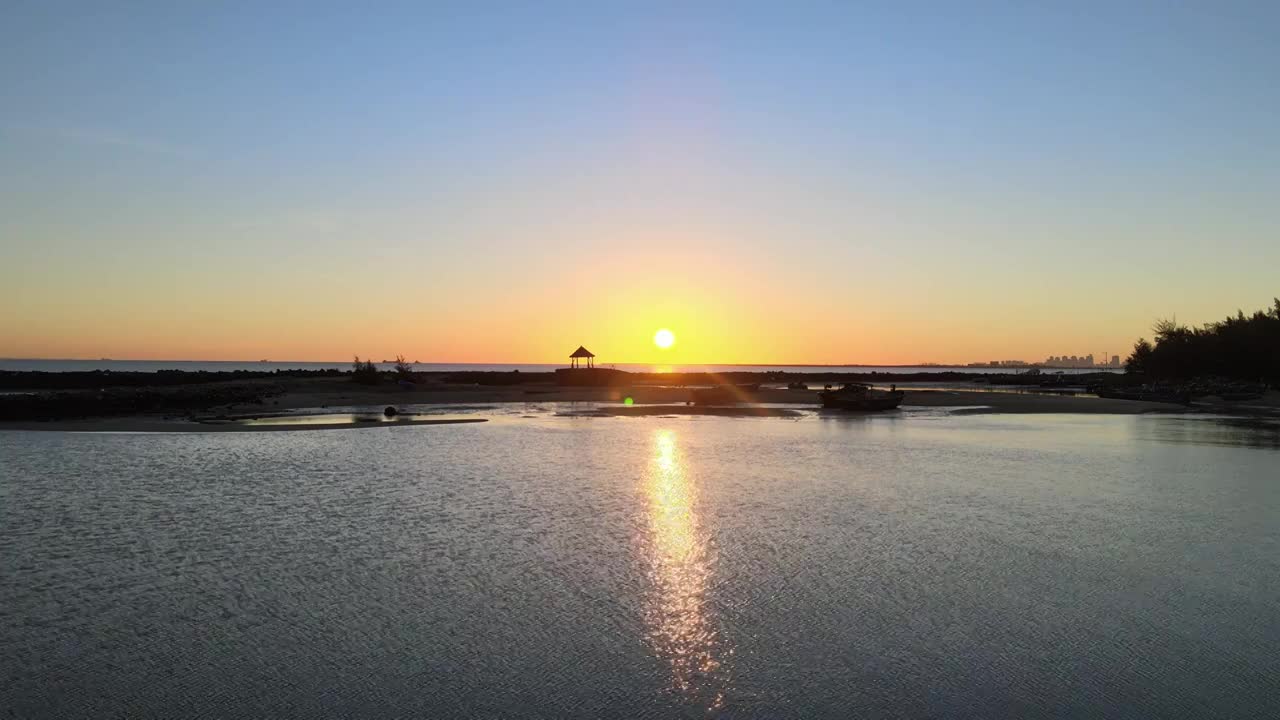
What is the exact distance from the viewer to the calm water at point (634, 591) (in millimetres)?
7613

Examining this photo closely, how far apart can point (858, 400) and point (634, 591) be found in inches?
1864

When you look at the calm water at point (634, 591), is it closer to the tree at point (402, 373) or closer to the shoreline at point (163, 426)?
the shoreline at point (163, 426)

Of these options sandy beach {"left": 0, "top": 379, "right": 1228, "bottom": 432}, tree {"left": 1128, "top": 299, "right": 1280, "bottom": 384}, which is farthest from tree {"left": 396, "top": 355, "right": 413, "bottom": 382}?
tree {"left": 1128, "top": 299, "right": 1280, "bottom": 384}

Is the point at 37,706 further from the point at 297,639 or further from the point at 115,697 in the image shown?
the point at 297,639

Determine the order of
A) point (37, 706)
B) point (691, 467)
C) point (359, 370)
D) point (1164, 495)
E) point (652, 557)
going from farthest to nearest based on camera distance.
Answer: point (359, 370) < point (691, 467) < point (1164, 495) < point (652, 557) < point (37, 706)

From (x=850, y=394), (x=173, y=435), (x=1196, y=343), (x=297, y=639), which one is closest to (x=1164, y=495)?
(x=297, y=639)

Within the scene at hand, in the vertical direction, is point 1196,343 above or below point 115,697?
above

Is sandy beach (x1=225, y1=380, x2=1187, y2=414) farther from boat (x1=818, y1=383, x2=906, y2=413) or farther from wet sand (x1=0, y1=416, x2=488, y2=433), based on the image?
wet sand (x1=0, y1=416, x2=488, y2=433)

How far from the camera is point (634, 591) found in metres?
11.0

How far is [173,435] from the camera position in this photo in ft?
106

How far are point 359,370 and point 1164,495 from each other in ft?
223

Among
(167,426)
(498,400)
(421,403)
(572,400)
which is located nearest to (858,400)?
(572,400)

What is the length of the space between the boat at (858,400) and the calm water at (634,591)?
32.1 m

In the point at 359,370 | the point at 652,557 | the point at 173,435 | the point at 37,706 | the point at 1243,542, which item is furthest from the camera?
the point at 359,370
